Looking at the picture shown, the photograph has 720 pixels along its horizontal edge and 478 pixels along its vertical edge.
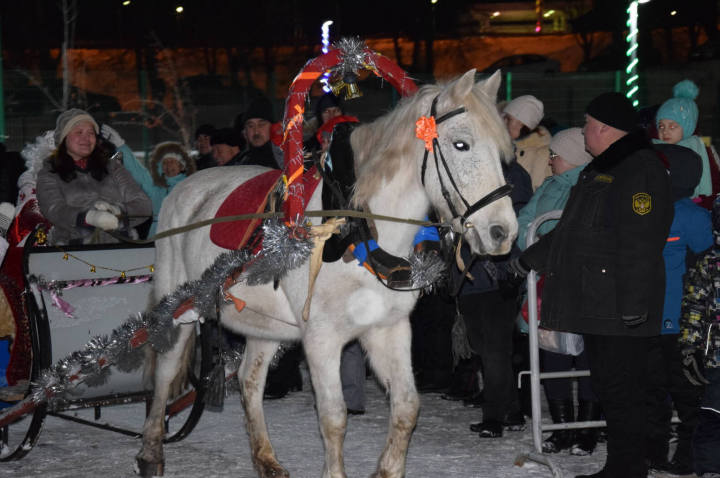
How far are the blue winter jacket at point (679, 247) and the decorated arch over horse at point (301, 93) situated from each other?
2091mm

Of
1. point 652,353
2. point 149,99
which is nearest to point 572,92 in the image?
point 149,99

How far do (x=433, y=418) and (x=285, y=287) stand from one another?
239 centimetres

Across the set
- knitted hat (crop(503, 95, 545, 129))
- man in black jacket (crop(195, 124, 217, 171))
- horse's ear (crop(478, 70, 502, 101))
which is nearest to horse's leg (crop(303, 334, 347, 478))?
horse's ear (crop(478, 70, 502, 101))

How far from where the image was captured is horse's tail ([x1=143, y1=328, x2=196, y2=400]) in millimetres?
5281

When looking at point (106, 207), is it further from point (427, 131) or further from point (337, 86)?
point (427, 131)

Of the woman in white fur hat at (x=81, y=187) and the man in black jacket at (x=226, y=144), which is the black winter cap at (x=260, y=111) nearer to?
the man in black jacket at (x=226, y=144)

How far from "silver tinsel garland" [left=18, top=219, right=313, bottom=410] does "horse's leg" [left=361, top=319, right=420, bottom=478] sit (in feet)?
2.10

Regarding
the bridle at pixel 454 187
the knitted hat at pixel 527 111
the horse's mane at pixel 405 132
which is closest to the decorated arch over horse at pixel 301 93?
the horse's mane at pixel 405 132

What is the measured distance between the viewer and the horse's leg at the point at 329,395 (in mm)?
4055

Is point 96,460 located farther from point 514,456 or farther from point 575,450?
point 575,450

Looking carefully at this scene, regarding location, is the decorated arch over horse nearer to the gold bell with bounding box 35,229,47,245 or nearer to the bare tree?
the gold bell with bounding box 35,229,47,245

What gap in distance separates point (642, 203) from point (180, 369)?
3010 mm

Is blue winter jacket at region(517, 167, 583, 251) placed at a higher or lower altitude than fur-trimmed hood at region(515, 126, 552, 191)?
lower

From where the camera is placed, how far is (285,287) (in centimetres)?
431
